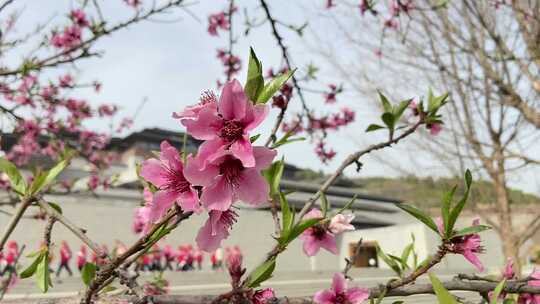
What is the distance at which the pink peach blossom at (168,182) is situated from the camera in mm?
702

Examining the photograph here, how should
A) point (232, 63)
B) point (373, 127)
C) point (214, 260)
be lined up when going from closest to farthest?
point (373, 127) < point (232, 63) < point (214, 260)

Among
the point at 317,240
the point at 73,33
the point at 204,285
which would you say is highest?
the point at 73,33

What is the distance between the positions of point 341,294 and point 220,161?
538 mm

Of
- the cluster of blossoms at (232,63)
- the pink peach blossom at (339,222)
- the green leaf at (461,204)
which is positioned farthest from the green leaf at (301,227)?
the cluster of blossoms at (232,63)

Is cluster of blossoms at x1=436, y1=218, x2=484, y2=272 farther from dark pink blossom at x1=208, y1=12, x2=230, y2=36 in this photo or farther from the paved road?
dark pink blossom at x1=208, y1=12, x2=230, y2=36

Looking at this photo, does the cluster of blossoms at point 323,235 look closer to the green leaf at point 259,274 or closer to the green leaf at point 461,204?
the green leaf at point 461,204

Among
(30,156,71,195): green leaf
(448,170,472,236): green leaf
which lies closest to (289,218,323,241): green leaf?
(448,170,472,236): green leaf

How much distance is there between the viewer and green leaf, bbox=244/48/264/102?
66 centimetres

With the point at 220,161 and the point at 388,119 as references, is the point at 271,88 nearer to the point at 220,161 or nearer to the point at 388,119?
the point at 220,161

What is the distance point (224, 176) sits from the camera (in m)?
0.68

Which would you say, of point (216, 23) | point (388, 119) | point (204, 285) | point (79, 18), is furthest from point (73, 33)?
point (388, 119)

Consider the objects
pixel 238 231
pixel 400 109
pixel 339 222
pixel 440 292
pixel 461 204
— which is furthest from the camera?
pixel 238 231

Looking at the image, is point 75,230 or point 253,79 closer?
point 253,79

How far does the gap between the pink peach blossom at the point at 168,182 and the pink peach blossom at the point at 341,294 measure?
1.37ft
